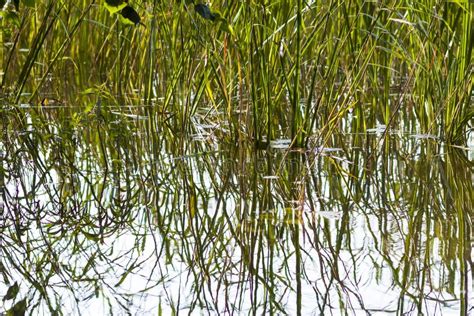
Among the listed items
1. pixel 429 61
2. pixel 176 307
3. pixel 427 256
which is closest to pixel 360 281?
pixel 427 256

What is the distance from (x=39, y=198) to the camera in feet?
8.82

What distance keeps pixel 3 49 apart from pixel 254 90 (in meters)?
2.16

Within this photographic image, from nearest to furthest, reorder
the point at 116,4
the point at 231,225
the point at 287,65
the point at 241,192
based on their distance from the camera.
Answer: the point at 116,4 < the point at 231,225 < the point at 241,192 < the point at 287,65

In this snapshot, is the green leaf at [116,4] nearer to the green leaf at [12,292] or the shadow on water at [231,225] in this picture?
the shadow on water at [231,225]

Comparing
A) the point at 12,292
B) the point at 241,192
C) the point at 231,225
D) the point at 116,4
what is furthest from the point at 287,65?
the point at 12,292

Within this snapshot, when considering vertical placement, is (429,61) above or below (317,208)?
above

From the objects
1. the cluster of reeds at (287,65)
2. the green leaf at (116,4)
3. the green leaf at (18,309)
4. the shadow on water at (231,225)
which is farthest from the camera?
the cluster of reeds at (287,65)

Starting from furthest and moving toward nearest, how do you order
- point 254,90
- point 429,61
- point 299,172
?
point 429,61, point 254,90, point 299,172

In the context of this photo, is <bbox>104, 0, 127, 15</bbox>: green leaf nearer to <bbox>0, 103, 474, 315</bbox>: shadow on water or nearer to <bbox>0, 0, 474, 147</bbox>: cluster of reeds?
<bbox>0, 0, 474, 147</bbox>: cluster of reeds

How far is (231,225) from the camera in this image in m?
2.40

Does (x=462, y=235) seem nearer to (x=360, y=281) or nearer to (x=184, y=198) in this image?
(x=360, y=281)

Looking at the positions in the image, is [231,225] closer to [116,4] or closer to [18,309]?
[116,4]

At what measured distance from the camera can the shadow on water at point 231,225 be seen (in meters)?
1.86

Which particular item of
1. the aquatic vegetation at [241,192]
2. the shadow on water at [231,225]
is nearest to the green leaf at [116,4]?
the aquatic vegetation at [241,192]
